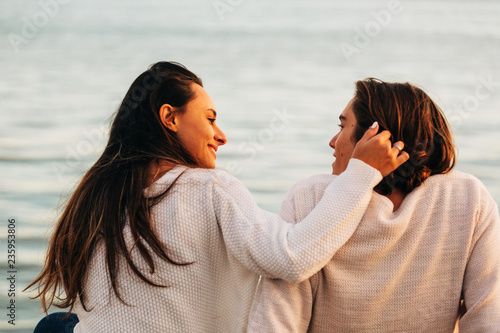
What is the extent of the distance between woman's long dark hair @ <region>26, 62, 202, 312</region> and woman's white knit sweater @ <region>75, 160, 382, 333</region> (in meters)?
0.03

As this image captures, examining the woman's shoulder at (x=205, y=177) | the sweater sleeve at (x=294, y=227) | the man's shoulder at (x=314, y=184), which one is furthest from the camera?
the man's shoulder at (x=314, y=184)

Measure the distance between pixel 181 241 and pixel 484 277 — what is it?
831 mm

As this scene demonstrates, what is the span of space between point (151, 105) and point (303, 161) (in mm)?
3942

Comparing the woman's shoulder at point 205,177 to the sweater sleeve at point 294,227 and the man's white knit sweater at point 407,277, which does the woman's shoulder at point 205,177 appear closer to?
the sweater sleeve at point 294,227

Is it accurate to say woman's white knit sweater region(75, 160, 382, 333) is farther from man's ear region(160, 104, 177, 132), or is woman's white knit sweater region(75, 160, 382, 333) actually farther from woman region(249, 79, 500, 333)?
man's ear region(160, 104, 177, 132)

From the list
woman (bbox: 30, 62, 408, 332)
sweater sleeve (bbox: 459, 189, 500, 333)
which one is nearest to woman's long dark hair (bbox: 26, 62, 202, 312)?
woman (bbox: 30, 62, 408, 332)

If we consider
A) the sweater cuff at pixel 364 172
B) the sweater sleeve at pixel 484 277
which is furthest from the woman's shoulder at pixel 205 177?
the sweater sleeve at pixel 484 277

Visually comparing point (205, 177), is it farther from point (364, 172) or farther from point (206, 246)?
point (364, 172)

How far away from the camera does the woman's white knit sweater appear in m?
1.92

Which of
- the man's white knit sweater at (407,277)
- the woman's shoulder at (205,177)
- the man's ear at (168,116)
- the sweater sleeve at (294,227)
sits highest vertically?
the man's ear at (168,116)

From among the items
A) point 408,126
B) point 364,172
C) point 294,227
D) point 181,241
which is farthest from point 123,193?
point 408,126

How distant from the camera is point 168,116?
2.22 metres

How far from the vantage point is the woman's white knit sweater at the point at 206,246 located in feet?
6.31

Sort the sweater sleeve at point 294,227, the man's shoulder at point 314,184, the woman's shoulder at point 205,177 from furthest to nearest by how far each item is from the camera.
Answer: the man's shoulder at point 314,184
the woman's shoulder at point 205,177
the sweater sleeve at point 294,227
